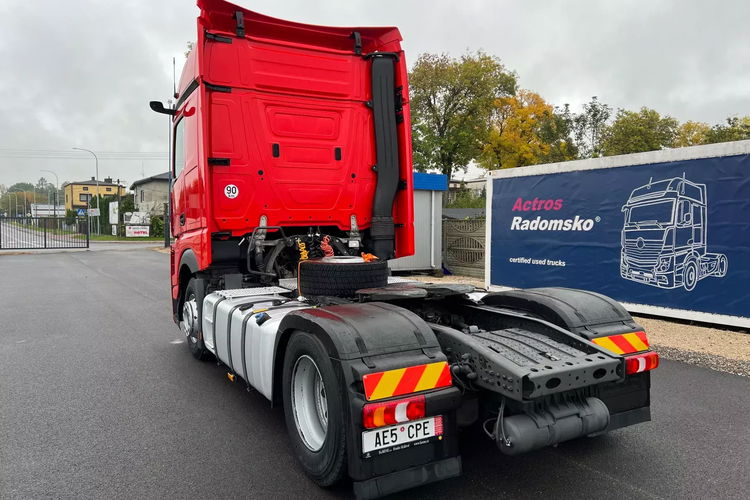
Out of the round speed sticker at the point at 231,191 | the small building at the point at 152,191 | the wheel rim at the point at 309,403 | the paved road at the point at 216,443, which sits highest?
the small building at the point at 152,191

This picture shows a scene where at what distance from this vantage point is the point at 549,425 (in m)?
2.81

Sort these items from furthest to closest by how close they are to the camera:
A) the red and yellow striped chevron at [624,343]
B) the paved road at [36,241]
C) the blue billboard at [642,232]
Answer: the paved road at [36,241]
the blue billboard at [642,232]
the red and yellow striped chevron at [624,343]

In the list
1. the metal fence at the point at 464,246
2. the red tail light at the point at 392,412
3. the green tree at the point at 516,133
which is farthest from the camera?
the green tree at the point at 516,133

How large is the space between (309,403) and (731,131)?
130ft

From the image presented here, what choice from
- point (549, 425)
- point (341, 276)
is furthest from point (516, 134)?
point (549, 425)

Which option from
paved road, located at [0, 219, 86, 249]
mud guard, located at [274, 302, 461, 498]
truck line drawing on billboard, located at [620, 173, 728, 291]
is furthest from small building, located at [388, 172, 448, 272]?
paved road, located at [0, 219, 86, 249]

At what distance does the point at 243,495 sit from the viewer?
3104mm

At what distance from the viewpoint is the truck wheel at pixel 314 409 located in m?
2.84

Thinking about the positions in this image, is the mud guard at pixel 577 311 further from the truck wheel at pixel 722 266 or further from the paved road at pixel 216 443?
the truck wheel at pixel 722 266

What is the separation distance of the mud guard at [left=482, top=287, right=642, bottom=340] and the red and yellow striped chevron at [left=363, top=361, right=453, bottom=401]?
1.23 m

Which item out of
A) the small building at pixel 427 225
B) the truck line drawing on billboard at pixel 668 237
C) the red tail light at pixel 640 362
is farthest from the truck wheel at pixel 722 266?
the small building at pixel 427 225

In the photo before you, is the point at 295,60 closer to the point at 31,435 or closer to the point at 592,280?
the point at 31,435

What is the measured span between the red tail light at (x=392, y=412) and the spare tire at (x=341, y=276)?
1.74 m

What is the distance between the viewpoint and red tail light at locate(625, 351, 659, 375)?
338cm
